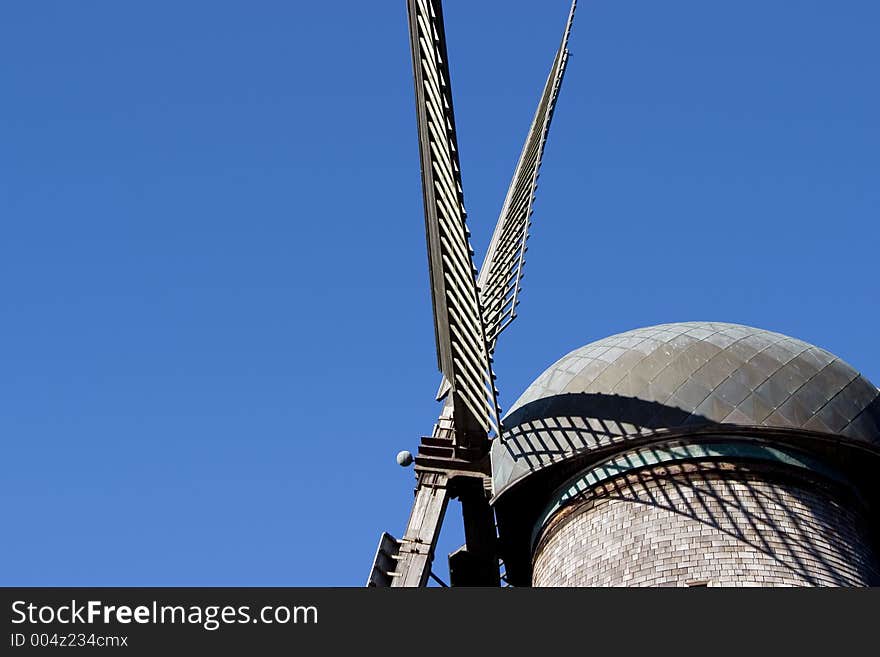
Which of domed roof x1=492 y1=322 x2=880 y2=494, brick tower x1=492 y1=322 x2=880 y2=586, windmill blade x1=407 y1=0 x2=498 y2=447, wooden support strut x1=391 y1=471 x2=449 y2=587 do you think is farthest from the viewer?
domed roof x1=492 y1=322 x2=880 y2=494

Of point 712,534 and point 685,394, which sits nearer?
point 712,534

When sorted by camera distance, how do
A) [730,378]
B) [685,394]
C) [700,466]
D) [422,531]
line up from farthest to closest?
[422,531]
[730,378]
[685,394]
[700,466]

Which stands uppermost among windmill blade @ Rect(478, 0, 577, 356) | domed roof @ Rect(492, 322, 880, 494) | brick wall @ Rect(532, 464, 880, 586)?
windmill blade @ Rect(478, 0, 577, 356)

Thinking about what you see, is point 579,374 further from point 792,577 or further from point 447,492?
point 792,577

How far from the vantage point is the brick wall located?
15281 mm

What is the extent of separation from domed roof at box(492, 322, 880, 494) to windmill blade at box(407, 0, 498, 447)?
938mm

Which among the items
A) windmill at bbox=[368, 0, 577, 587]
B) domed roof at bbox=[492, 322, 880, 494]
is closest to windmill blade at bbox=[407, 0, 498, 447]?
windmill at bbox=[368, 0, 577, 587]

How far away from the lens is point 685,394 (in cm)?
1627

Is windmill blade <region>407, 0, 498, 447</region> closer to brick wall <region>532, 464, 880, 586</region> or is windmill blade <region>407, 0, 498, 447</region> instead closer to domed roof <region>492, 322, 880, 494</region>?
domed roof <region>492, 322, 880, 494</region>

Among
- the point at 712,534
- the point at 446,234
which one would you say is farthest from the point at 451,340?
the point at 712,534

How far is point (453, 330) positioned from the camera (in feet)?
52.0

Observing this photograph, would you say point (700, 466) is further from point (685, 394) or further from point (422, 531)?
point (422, 531)

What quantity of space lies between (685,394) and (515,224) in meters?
3.73

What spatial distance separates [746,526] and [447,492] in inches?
134
